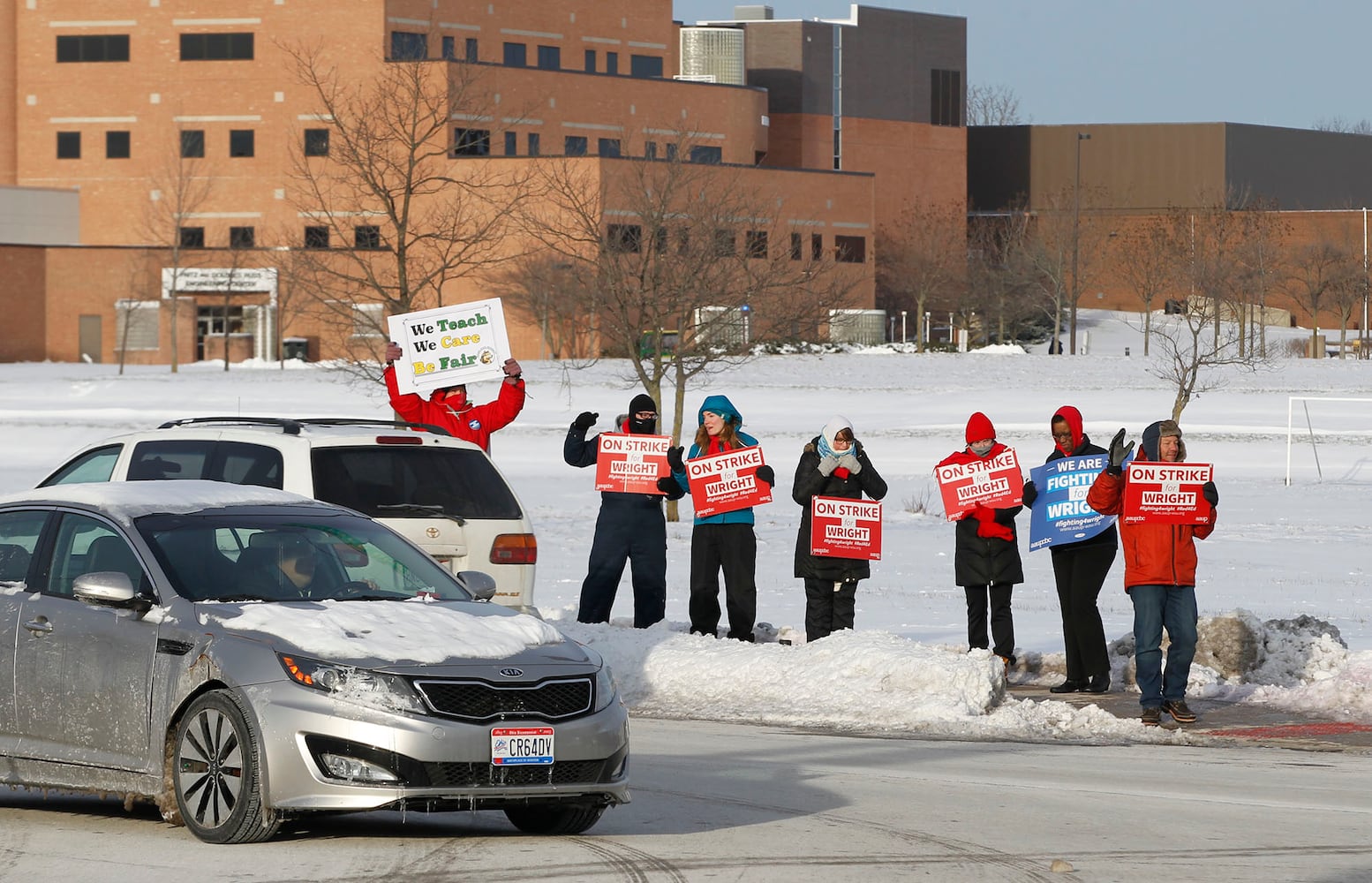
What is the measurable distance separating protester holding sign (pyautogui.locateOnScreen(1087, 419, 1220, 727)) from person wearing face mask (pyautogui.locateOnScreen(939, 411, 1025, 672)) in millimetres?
1785

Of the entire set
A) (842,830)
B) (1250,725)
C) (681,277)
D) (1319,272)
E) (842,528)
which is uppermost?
(1319,272)

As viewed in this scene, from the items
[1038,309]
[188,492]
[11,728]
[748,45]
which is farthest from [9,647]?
[748,45]

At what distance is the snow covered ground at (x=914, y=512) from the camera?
43.1ft

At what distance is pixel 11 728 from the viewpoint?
28.8 feet

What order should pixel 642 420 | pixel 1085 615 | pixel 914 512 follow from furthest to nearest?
pixel 914 512 → pixel 642 420 → pixel 1085 615

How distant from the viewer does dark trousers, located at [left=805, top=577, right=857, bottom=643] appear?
48.9 feet

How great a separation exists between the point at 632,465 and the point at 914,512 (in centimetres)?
1630

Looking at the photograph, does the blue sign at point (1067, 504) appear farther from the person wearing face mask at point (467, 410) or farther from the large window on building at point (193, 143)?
the large window on building at point (193, 143)

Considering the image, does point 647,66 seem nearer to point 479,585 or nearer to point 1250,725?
point 1250,725

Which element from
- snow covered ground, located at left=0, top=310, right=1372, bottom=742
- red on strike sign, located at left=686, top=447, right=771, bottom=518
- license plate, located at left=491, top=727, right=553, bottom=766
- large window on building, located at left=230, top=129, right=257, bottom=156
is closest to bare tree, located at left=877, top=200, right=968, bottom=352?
snow covered ground, located at left=0, top=310, right=1372, bottom=742

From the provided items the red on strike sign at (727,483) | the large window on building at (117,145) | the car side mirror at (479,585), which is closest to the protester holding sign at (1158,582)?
the red on strike sign at (727,483)

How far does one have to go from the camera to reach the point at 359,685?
7703 mm

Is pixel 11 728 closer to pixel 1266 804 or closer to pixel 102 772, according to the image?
pixel 102 772

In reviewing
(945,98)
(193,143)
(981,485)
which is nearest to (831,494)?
(981,485)
